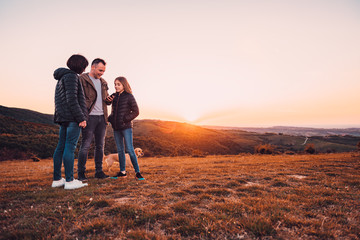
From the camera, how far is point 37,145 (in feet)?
71.8

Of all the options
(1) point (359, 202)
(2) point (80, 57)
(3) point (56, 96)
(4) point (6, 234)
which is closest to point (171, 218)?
(4) point (6, 234)

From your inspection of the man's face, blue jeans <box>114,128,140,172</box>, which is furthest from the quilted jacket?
blue jeans <box>114,128,140,172</box>

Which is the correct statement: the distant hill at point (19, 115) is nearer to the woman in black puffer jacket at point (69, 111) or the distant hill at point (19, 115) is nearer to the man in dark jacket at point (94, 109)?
the man in dark jacket at point (94, 109)

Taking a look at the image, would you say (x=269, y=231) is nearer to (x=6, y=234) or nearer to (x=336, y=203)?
(x=336, y=203)

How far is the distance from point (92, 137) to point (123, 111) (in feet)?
3.78

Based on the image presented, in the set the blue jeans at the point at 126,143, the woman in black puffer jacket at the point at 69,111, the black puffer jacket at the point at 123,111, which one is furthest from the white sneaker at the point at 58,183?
the black puffer jacket at the point at 123,111

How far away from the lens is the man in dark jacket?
4719 millimetres

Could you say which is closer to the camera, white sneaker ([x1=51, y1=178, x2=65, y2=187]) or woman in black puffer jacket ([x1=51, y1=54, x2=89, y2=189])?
woman in black puffer jacket ([x1=51, y1=54, x2=89, y2=189])

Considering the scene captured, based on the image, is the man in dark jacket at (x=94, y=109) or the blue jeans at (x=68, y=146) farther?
the man in dark jacket at (x=94, y=109)

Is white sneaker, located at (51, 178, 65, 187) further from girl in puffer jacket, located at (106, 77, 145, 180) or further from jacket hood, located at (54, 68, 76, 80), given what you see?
jacket hood, located at (54, 68, 76, 80)

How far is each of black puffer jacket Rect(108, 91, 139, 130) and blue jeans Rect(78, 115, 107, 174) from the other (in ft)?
1.12

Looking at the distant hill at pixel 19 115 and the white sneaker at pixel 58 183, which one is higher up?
the distant hill at pixel 19 115

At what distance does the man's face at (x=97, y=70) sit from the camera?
4895 mm

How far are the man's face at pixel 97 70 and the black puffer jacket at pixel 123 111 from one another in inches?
29.6
